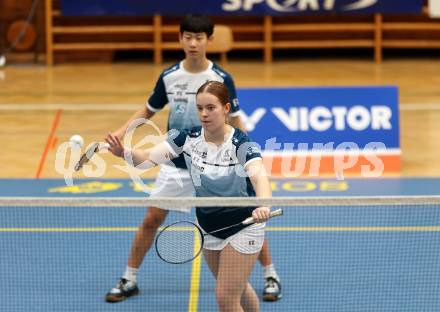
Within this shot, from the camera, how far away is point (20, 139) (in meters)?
13.5

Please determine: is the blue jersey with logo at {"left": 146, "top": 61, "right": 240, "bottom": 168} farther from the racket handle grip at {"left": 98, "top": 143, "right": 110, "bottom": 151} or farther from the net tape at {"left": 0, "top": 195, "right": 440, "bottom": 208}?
the net tape at {"left": 0, "top": 195, "right": 440, "bottom": 208}

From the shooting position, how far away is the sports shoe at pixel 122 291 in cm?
813

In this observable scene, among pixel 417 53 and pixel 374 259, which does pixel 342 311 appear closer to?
pixel 374 259

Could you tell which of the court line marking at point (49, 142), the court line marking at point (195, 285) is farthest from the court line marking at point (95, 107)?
the court line marking at point (195, 285)

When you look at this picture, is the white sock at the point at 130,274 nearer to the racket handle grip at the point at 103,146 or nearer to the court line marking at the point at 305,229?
the court line marking at the point at 305,229

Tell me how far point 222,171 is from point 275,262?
2525mm

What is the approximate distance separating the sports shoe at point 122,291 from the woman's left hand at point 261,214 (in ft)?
7.88

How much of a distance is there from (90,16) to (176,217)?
9.89 meters

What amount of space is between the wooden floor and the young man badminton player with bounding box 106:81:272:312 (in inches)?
213

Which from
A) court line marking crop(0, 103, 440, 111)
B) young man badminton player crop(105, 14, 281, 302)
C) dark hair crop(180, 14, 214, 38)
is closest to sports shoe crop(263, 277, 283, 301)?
young man badminton player crop(105, 14, 281, 302)

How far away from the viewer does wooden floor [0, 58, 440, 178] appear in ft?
41.8

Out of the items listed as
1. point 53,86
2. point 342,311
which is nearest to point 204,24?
point 342,311

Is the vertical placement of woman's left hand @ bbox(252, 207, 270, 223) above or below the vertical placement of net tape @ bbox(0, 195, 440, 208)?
below

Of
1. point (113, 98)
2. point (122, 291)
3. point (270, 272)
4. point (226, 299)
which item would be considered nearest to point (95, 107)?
point (113, 98)
